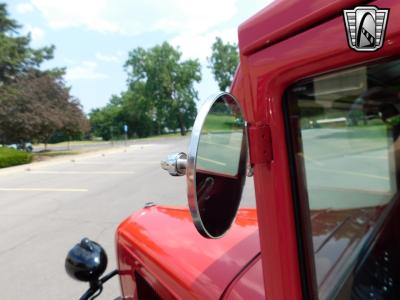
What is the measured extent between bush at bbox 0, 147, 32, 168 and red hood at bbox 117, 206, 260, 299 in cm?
1930

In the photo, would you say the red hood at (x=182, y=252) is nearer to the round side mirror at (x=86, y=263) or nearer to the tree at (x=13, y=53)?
the round side mirror at (x=86, y=263)

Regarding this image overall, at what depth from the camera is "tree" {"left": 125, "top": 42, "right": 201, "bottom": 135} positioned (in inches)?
2418

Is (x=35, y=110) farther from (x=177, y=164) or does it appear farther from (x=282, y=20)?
(x=282, y=20)

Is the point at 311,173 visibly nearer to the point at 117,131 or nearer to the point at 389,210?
the point at 389,210

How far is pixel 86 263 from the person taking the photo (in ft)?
6.09

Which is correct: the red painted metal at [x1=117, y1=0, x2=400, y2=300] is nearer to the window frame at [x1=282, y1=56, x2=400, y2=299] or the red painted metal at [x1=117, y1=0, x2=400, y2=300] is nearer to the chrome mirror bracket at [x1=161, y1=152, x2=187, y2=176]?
the window frame at [x1=282, y1=56, x2=400, y2=299]

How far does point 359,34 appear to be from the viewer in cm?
62

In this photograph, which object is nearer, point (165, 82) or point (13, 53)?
point (13, 53)

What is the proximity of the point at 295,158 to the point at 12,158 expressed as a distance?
844 inches

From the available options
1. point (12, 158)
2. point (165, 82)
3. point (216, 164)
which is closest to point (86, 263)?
point (216, 164)

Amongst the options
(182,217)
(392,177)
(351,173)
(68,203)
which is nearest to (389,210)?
(392,177)

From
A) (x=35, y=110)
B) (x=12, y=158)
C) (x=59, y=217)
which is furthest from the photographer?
(x=35, y=110)

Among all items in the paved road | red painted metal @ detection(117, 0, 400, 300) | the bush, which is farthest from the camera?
the bush

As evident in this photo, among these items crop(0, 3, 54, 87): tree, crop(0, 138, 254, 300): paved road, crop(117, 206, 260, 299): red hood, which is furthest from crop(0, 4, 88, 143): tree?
crop(117, 206, 260, 299): red hood
